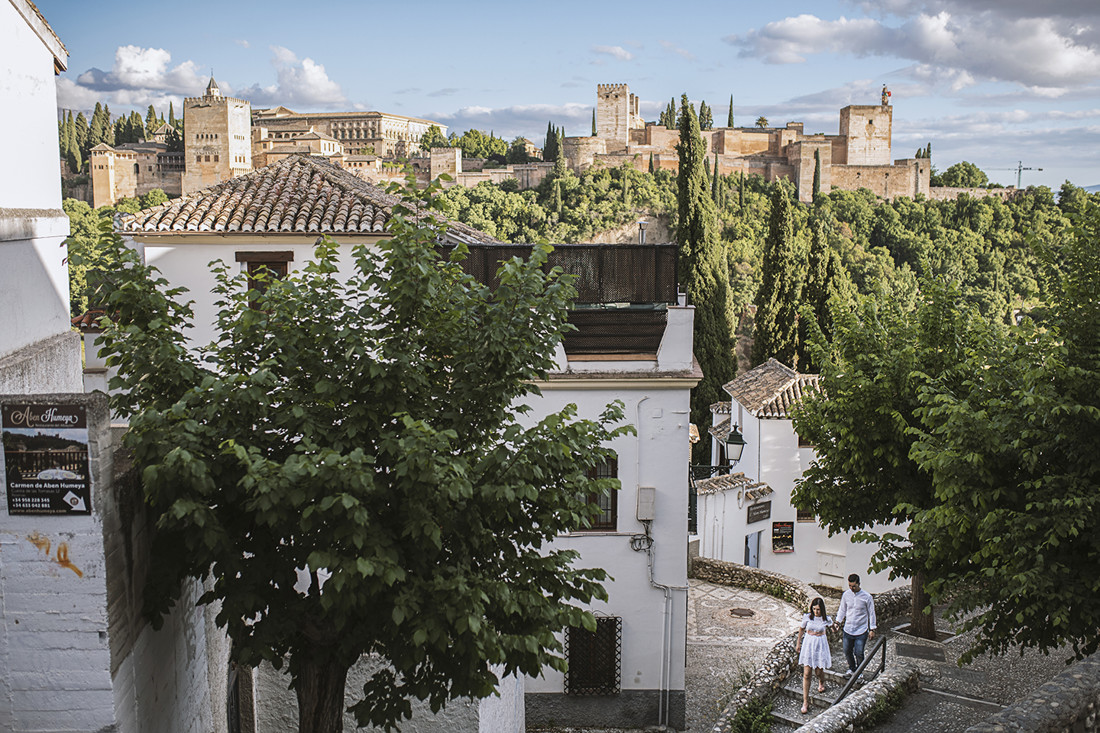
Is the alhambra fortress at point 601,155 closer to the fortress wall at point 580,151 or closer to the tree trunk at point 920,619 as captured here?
the fortress wall at point 580,151

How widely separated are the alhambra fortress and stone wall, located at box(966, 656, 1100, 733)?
3248 inches

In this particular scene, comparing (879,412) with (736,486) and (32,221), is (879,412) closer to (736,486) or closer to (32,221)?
(736,486)

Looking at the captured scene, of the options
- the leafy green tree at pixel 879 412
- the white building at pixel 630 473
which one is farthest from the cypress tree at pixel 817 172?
the white building at pixel 630 473

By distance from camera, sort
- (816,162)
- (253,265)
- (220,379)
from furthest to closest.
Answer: (816,162), (253,265), (220,379)

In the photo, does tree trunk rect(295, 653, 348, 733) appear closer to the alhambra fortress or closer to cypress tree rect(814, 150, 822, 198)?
the alhambra fortress

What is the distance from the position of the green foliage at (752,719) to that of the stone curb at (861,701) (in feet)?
4.23

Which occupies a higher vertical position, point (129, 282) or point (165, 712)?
point (129, 282)

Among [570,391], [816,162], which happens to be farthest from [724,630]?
[816,162]

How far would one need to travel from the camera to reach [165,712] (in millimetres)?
6359

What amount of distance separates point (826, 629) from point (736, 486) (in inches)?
361

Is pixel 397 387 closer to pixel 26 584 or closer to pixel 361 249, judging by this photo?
pixel 361 249

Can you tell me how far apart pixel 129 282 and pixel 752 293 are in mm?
55596

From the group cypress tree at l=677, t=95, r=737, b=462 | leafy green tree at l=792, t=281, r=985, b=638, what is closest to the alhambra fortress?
cypress tree at l=677, t=95, r=737, b=462

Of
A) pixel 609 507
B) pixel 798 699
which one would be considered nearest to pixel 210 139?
pixel 609 507
